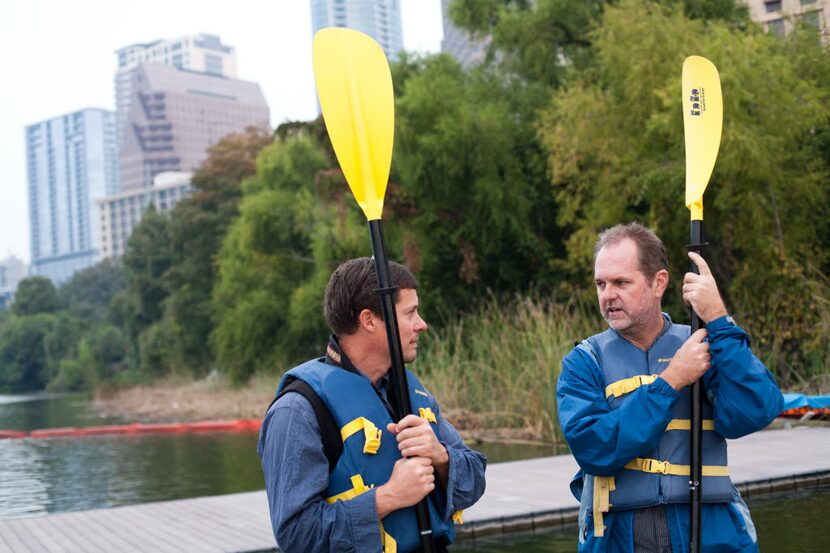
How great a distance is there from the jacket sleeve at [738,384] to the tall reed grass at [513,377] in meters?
9.31

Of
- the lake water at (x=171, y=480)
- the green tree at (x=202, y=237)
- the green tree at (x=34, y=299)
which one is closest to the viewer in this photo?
the lake water at (x=171, y=480)

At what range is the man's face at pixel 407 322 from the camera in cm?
272

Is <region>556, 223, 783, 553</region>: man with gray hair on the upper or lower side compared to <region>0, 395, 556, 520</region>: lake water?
upper

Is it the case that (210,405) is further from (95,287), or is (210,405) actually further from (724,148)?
(95,287)

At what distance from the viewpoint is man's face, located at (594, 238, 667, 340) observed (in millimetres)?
2914

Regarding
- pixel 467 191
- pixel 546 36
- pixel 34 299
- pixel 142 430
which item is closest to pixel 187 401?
pixel 142 430

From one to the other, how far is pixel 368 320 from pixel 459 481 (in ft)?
1.50

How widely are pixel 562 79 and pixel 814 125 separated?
21.9 feet

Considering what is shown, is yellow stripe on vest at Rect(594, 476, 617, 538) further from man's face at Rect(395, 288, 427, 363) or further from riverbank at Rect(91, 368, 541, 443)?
riverbank at Rect(91, 368, 541, 443)

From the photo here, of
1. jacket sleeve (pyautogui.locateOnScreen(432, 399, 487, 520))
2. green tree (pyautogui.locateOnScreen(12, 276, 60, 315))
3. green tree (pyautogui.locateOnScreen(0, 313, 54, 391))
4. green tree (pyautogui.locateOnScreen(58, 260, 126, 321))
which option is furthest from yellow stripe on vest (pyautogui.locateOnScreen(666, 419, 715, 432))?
green tree (pyautogui.locateOnScreen(12, 276, 60, 315))

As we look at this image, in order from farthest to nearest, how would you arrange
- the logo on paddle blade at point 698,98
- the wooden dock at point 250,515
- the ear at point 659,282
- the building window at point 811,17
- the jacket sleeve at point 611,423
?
1. the building window at point 811,17
2. the wooden dock at point 250,515
3. the logo on paddle blade at point 698,98
4. the ear at point 659,282
5. the jacket sleeve at point 611,423

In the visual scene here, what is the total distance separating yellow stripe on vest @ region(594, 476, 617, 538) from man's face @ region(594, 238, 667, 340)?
1.30 feet

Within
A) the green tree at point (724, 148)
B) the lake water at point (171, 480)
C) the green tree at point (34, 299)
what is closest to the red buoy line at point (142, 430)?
the lake water at point (171, 480)

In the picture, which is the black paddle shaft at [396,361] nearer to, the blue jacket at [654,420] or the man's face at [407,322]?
the man's face at [407,322]
